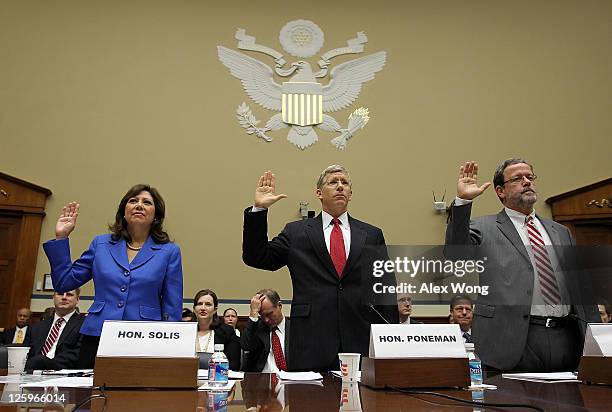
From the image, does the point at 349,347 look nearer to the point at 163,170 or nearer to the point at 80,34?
the point at 163,170

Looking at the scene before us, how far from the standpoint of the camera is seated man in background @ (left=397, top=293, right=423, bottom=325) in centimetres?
165

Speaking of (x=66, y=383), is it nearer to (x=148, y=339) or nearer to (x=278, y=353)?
(x=148, y=339)

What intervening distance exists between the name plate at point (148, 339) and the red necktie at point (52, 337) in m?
2.81

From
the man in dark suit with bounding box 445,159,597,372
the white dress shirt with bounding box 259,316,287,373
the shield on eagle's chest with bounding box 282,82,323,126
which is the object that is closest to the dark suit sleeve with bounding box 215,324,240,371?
the white dress shirt with bounding box 259,316,287,373

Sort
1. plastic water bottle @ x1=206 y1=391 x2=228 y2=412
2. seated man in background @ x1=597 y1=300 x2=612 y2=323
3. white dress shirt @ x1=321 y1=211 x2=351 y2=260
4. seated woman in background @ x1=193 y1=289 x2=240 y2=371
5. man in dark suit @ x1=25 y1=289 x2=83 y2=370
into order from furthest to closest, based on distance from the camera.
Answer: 1. seated woman in background @ x1=193 y1=289 x2=240 y2=371
2. man in dark suit @ x1=25 y1=289 x2=83 y2=370
3. white dress shirt @ x1=321 y1=211 x2=351 y2=260
4. seated man in background @ x1=597 y1=300 x2=612 y2=323
5. plastic water bottle @ x1=206 y1=391 x2=228 y2=412

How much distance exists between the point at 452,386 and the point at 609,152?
689 cm

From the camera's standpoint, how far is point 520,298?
214cm

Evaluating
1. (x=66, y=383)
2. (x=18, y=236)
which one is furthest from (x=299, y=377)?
(x=18, y=236)

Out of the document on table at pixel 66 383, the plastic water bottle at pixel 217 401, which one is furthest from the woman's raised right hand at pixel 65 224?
the plastic water bottle at pixel 217 401

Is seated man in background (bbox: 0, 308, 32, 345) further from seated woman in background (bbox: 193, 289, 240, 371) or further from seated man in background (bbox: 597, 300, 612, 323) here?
seated man in background (bbox: 597, 300, 612, 323)

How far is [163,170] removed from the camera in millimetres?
7102

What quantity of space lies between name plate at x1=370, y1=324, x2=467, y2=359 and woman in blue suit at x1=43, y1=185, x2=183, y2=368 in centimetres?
105

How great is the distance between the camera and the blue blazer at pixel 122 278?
2.18 metres

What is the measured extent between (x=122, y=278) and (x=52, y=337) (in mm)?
2158
